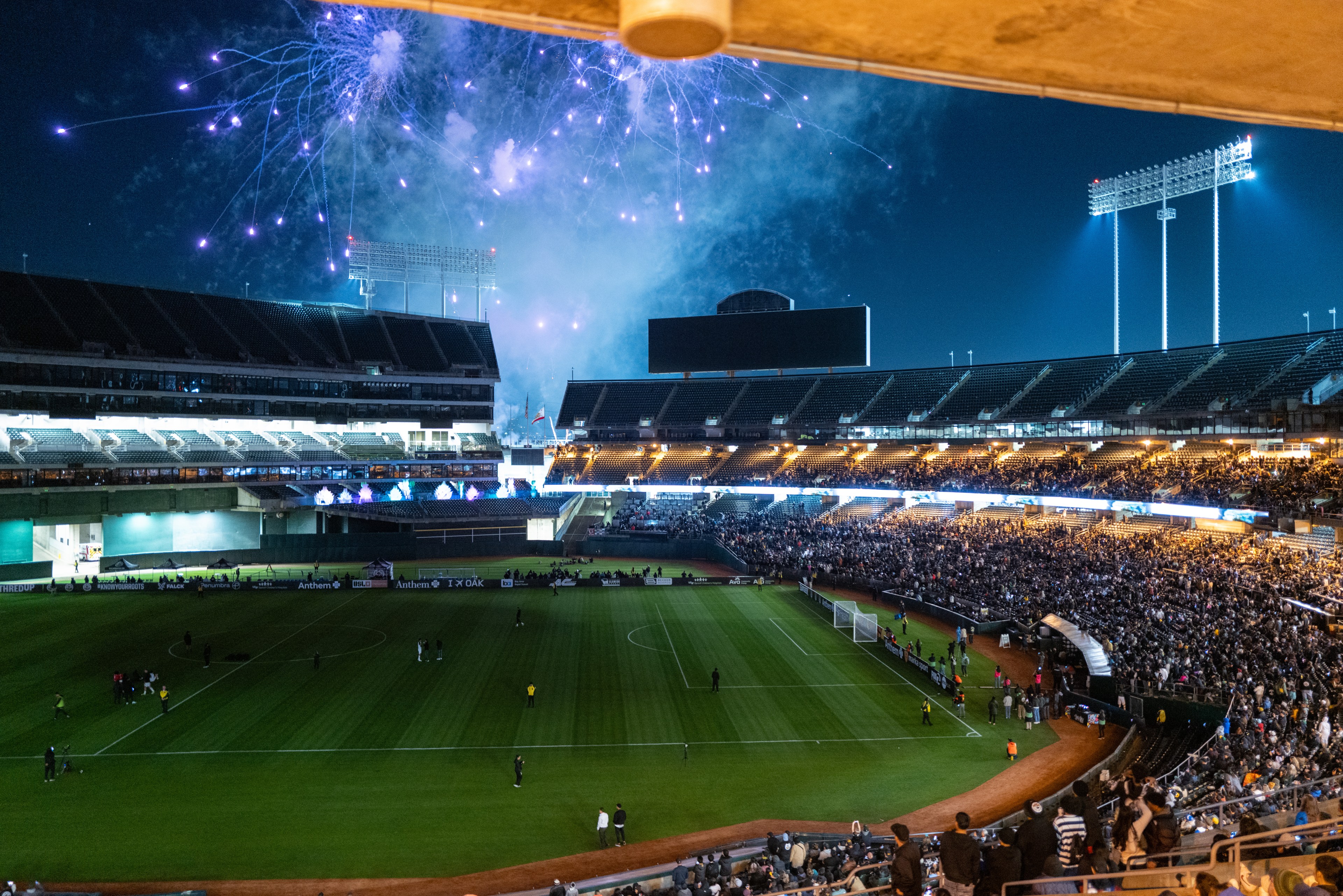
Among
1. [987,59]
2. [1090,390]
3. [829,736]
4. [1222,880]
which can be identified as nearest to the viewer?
[987,59]

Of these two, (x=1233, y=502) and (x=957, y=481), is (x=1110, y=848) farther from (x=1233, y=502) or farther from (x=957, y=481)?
(x=957, y=481)

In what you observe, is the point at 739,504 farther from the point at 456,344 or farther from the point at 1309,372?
the point at 1309,372

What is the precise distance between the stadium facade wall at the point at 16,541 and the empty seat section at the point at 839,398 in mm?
55995

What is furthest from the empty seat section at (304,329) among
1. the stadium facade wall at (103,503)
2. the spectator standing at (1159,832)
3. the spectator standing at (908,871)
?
the spectator standing at (1159,832)

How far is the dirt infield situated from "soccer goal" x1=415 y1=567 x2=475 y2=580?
1258 inches

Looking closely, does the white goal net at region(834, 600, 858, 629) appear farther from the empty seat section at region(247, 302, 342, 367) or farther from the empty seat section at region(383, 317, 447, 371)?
the empty seat section at region(247, 302, 342, 367)

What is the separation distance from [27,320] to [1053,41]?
227 ft

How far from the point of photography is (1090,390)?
187ft

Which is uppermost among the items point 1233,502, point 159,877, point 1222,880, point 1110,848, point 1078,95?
point 1078,95

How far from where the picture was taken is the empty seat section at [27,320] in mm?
53906

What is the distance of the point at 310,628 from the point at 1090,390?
5183 cm

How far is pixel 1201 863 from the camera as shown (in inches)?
376

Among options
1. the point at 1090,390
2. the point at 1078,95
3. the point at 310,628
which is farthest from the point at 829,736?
the point at 1090,390

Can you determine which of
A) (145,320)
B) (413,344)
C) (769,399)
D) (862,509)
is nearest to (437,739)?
(862,509)
